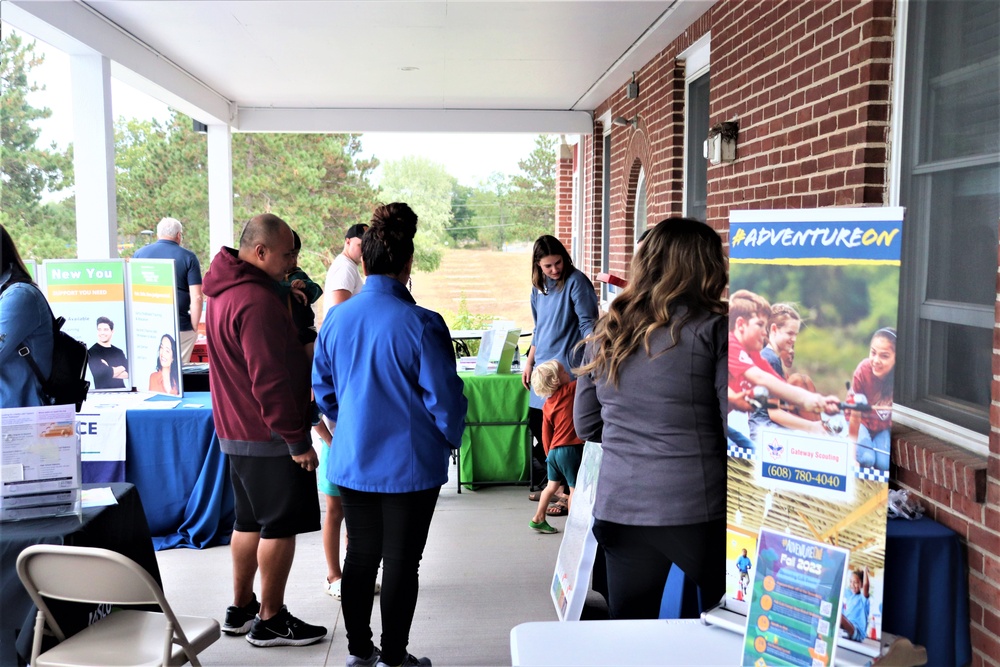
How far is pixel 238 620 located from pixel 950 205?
3046 millimetres

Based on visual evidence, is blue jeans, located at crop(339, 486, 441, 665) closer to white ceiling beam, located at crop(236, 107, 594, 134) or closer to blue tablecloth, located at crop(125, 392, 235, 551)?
blue tablecloth, located at crop(125, 392, 235, 551)

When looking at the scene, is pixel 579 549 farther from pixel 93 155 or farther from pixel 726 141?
pixel 93 155

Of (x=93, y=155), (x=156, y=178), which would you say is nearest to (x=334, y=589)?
(x=93, y=155)

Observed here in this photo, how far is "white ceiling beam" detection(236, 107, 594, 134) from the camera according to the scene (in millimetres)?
9781

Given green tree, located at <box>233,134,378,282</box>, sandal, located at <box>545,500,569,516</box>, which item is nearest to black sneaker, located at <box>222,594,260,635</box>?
sandal, located at <box>545,500,569,516</box>

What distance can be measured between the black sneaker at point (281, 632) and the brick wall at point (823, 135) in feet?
7.38

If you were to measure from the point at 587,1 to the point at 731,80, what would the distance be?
46.2 inches

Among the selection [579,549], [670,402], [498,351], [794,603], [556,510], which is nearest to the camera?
[794,603]

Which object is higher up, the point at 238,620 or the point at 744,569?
the point at 744,569

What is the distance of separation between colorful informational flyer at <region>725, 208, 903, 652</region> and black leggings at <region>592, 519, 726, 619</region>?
171mm

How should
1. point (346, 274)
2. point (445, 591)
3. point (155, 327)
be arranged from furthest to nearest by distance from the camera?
point (346, 274) < point (155, 327) < point (445, 591)

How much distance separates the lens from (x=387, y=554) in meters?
2.75

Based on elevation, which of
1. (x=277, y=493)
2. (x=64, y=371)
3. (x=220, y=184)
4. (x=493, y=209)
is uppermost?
(x=493, y=209)

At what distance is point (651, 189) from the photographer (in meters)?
6.70
